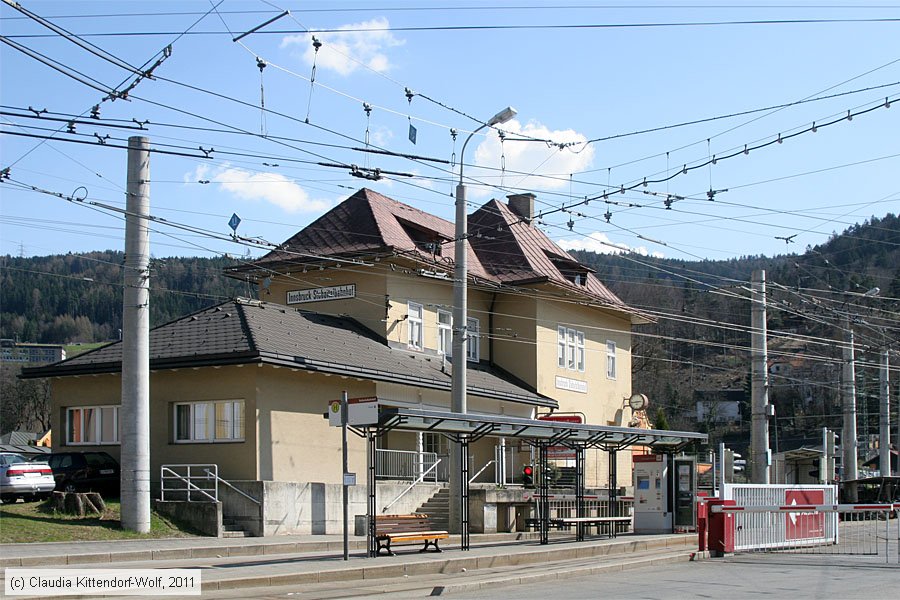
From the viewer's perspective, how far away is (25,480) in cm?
2595

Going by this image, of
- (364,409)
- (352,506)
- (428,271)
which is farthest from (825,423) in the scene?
(364,409)

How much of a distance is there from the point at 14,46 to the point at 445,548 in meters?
13.5

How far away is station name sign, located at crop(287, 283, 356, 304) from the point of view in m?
35.4

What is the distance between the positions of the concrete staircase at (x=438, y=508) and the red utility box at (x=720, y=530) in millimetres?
9420

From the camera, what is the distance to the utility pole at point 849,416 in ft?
128

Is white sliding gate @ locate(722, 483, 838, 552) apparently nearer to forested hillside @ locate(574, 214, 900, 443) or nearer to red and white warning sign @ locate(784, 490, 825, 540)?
red and white warning sign @ locate(784, 490, 825, 540)

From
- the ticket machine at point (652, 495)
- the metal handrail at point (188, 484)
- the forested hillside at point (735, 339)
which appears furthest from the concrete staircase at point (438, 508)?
the forested hillside at point (735, 339)

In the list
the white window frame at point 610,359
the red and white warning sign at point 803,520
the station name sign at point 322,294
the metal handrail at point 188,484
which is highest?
the station name sign at point 322,294

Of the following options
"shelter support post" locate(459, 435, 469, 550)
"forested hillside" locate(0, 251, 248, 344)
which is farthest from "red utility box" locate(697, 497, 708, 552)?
"forested hillside" locate(0, 251, 248, 344)

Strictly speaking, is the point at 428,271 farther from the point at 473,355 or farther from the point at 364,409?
the point at 364,409

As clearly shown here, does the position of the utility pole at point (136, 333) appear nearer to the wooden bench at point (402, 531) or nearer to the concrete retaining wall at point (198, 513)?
the concrete retaining wall at point (198, 513)

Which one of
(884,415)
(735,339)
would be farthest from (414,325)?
(735,339)

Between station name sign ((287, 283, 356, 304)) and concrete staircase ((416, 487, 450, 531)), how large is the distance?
795 centimetres

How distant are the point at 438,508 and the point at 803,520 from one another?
10.7 meters
